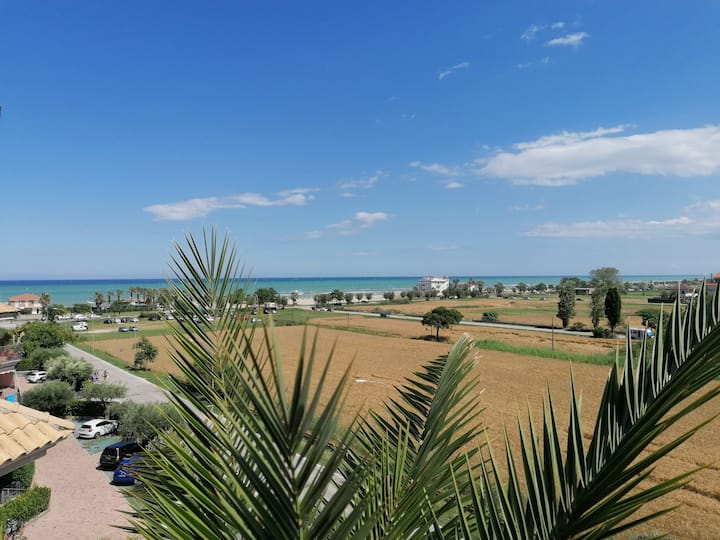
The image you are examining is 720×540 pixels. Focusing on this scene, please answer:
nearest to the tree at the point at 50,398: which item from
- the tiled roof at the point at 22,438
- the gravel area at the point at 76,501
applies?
the gravel area at the point at 76,501

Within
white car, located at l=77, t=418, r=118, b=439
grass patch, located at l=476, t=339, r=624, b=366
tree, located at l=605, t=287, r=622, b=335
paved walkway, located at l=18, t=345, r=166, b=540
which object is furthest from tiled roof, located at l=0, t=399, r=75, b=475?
tree, located at l=605, t=287, r=622, b=335

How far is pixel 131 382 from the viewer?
29.5 m

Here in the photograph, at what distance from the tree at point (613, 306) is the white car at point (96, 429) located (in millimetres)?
53226

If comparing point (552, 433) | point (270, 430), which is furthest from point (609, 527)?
point (270, 430)

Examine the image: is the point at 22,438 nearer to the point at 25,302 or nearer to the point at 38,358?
the point at 38,358

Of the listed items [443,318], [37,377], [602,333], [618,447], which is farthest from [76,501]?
[602,333]

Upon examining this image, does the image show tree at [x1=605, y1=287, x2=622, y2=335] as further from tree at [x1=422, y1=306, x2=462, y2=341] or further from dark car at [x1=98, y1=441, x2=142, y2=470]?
dark car at [x1=98, y1=441, x2=142, y2=470]

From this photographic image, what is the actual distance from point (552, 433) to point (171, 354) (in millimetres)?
1617

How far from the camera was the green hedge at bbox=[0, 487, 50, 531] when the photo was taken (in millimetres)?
10095

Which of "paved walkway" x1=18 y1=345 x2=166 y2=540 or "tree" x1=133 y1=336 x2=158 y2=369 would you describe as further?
"tree" x1=133 y1=336 x2=158 y2=369

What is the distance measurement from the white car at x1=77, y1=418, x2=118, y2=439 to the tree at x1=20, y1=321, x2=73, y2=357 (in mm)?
19569

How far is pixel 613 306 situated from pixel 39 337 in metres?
59.7

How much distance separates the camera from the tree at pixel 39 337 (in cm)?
3390

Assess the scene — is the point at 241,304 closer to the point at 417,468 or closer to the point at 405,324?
the point at 417,468
